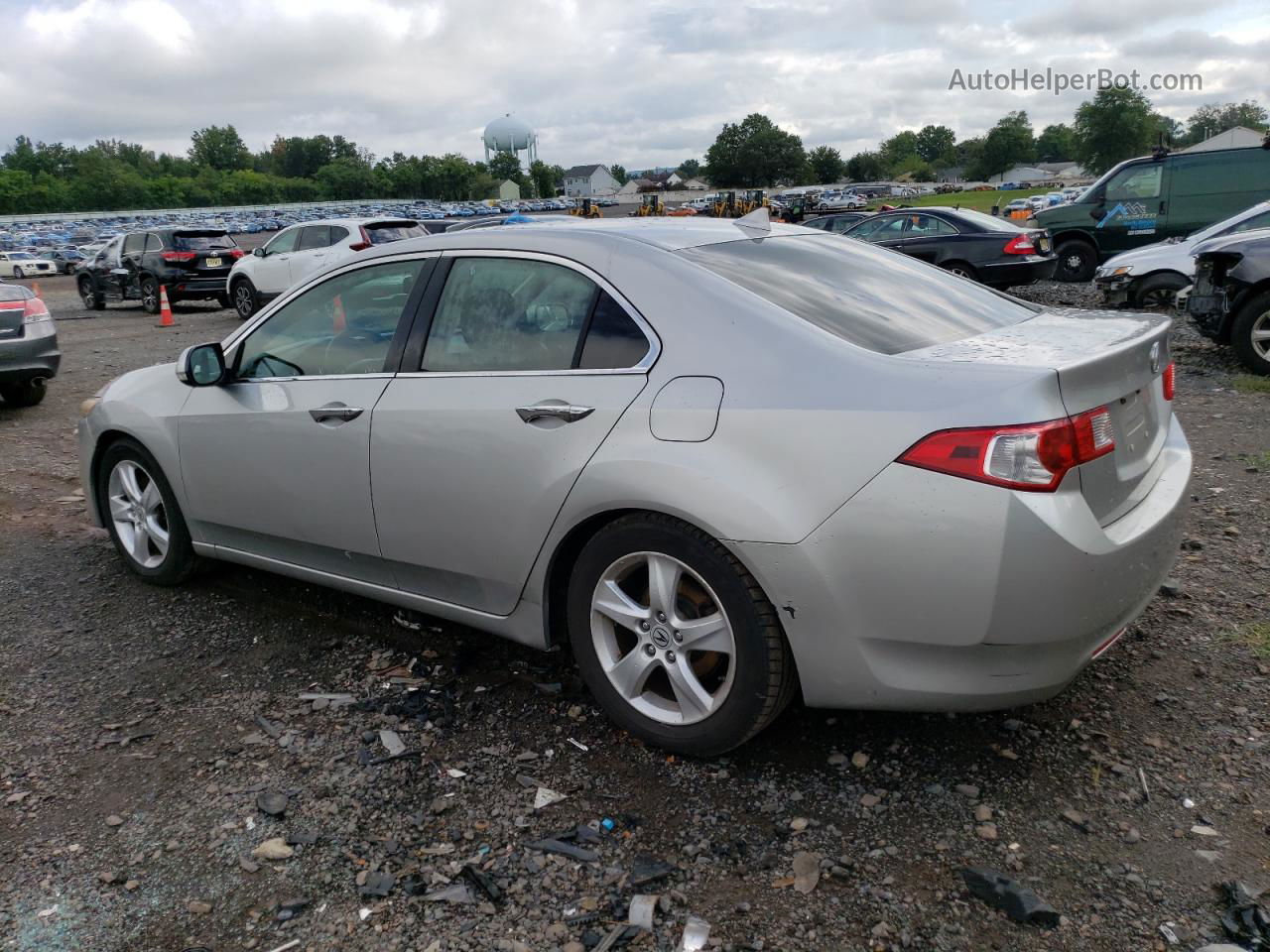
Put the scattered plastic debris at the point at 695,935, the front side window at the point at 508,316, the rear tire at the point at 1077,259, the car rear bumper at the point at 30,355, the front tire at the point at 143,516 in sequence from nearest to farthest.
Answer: the scattered plastic debris at the point at 695,935, the front side window at the point at 508,316, the front tire at the point at 143,516, the car rear bumper at the point at 30,355, the rear tire at the point at 1077,259

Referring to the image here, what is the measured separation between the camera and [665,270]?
10.1 feet

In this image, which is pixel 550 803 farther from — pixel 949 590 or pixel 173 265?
pixel 173 265

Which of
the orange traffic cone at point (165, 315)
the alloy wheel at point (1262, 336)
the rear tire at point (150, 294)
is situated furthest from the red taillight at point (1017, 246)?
the rear tire at point (150, 294)

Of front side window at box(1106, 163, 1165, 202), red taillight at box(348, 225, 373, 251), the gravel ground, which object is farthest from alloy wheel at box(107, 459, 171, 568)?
front side window at box(1106, 163, 1165, 202)

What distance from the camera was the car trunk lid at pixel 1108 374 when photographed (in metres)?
2.61

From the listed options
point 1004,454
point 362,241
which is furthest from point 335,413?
point 362,241

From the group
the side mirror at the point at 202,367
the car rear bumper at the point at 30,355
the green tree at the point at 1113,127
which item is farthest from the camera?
the green tree at the point at 1113,127

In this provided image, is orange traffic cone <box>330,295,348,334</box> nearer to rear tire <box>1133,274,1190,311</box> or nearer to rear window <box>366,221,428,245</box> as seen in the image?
rear tire <box>1133,274,1190,311</box>

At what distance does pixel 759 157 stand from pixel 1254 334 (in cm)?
13518

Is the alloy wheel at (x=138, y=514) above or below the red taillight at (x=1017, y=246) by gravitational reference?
below

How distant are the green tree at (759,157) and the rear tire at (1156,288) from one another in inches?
5142

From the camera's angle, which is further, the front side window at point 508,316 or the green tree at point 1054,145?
the green tree at point 1054,145

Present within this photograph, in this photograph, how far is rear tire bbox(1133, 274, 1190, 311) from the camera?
1152 centimetres

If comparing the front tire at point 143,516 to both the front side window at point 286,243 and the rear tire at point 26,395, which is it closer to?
the rear tire at point 26,395
